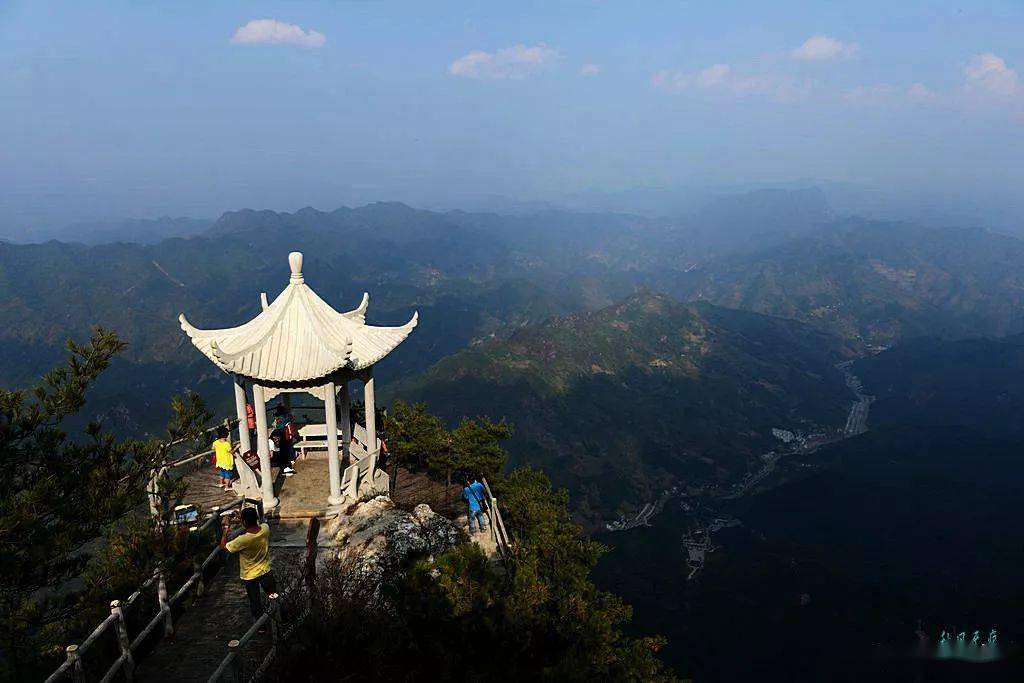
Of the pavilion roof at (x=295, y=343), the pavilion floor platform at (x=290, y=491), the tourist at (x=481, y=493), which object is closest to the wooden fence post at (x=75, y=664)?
the pavilion floor platform at (x=290, y=491)

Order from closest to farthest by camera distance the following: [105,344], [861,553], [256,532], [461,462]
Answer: [256,532]
[105,344]
[461,462]
[861,553]

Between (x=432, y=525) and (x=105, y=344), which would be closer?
(x=105, y=344)

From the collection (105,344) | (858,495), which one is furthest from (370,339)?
(858,495)

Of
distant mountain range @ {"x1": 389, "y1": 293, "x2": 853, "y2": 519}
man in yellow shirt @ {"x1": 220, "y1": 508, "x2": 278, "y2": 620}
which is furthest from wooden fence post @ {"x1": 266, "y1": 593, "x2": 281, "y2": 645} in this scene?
distant mountain range @ {"x1": 389, "y1": 293, "x2": 853, "y2": 519}

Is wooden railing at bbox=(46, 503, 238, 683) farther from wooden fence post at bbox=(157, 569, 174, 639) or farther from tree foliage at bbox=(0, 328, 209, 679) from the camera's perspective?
tree foliage at bbox=(0, 328, 209, 679)

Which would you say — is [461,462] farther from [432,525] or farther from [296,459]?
[296,459]

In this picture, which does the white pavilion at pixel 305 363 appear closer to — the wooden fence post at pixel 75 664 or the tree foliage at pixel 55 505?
the tree foliage at pixel 55 505

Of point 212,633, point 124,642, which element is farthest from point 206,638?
point 124,642

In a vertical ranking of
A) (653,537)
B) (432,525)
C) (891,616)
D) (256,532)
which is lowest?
(653,537)
